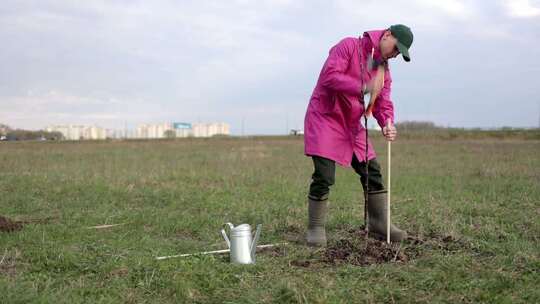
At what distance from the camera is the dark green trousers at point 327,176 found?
5266 millimetres

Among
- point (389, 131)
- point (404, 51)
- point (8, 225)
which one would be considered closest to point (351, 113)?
point (389, 131)

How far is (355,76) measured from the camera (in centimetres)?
518

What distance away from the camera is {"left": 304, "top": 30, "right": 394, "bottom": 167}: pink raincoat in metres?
5.02

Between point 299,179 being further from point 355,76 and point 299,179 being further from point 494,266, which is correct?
point 494,266

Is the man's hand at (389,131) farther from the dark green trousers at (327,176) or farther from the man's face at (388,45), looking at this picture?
the man's face at (388,45)

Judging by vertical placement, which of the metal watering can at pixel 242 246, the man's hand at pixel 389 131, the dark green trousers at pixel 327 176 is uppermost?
the man's hand at pixel 389 131

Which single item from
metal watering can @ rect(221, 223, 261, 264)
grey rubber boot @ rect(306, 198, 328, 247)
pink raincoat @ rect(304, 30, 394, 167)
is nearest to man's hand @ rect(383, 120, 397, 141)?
pink raincoat @ rect(304, 30, 394, 167)

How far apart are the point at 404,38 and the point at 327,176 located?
1.54 m

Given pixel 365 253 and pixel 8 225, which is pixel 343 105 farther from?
pixel 8 225

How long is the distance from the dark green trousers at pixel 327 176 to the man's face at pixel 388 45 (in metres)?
1.15

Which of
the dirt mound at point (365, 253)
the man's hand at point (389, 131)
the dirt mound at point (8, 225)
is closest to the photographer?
the dirt mound at point (365, 253)

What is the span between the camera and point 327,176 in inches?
207

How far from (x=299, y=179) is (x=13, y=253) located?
7763 mm

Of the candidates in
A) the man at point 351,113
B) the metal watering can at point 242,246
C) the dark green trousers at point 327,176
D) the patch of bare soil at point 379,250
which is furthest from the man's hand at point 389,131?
the metal watering can at point 242,246
